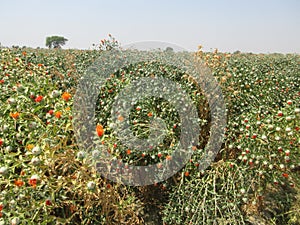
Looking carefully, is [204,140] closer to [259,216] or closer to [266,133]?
[266,133]

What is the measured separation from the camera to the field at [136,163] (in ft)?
4.99

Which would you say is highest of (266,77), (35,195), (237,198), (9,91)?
(266,77)

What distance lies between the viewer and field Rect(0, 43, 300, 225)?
1.52 m

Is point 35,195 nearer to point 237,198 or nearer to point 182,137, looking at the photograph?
point 182,137

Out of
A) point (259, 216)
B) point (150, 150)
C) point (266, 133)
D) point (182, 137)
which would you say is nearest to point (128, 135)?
point (150, 150)

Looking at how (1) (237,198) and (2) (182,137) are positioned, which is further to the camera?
(2) (182,137)

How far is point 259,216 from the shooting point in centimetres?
229

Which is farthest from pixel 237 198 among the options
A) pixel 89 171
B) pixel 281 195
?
pixel 89 171

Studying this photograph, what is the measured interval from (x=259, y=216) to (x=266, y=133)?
2.51 ft

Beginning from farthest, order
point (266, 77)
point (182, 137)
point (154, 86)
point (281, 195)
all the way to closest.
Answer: point (266, 77) < point (154, 86) < point (281, 195) < point (182, 137)

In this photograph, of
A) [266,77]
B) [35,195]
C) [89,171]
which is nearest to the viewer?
[35,195]

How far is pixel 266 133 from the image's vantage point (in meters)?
2.17

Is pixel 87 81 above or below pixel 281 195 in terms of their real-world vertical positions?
above

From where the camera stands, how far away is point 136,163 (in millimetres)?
2191
